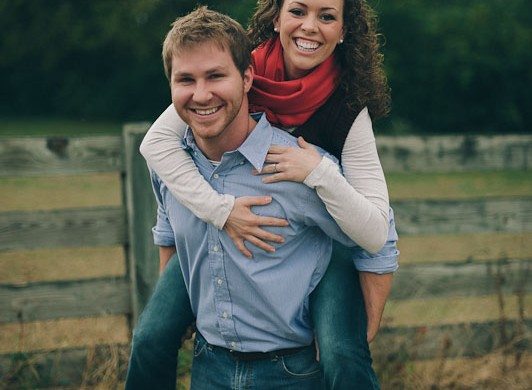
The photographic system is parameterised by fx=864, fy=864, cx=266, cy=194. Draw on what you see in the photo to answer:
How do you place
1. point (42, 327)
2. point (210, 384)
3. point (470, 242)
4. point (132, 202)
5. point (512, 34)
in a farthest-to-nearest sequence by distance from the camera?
point (512, 34), point (470, 242), point (42, 327), point (132, 202), point (210, 384)

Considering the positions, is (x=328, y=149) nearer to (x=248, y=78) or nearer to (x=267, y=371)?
(x=248, y=78)

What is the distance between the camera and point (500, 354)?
434 cm

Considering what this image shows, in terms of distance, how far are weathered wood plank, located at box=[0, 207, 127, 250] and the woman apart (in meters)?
1.48

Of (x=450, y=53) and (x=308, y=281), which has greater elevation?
(x=308, y=281)

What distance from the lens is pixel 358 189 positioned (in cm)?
277

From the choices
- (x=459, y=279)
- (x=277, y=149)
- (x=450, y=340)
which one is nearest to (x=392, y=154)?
(x=459, y=279)

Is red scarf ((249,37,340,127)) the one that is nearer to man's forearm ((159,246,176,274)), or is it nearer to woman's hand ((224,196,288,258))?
woman's hand ((224,196,288,258))

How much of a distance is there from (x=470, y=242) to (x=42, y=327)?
220 inches

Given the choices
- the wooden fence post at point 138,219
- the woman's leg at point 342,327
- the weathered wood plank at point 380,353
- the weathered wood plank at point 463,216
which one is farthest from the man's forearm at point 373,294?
the wooden fence post at point 138,219

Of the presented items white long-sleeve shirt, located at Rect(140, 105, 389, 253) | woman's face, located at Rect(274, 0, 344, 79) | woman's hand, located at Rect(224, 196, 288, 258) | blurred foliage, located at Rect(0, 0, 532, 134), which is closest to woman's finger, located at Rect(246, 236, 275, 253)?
woman's hand, located at Rect(224, 196, 288, 258)

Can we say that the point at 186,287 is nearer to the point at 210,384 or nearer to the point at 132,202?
the point at 210,384

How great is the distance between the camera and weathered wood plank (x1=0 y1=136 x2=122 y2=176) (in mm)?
4242

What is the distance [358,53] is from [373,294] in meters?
0.84

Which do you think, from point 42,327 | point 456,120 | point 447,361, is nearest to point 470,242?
point 447,361
